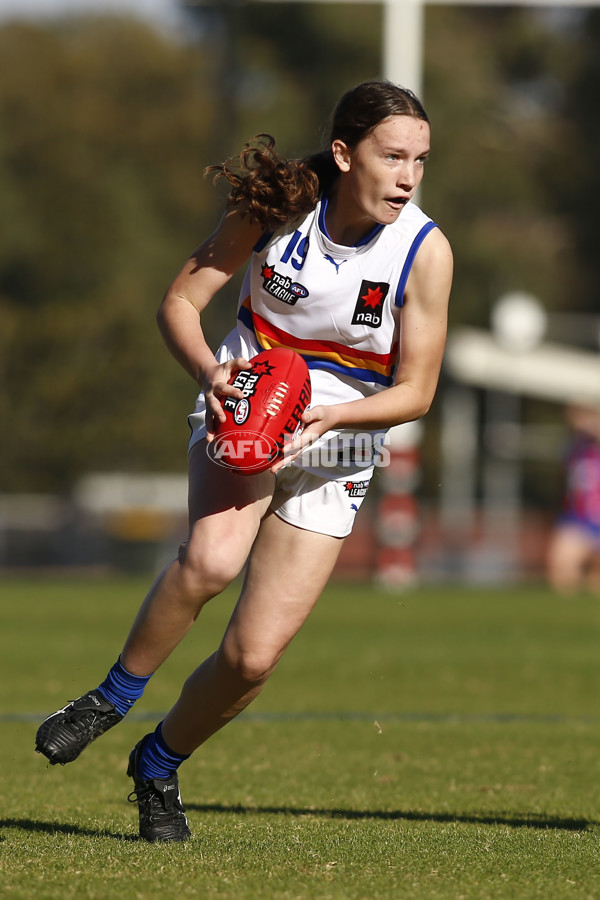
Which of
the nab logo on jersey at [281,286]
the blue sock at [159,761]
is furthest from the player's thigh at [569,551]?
the nab logo on jersey at [281,286]

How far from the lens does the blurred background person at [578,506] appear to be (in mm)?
17359

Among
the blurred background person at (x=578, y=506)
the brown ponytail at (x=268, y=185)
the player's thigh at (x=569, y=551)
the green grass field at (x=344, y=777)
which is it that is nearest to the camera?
the green grass field at (x=344, y=777)

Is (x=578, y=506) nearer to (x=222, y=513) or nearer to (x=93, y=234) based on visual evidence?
(x=222, y=513)

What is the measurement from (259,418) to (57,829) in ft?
5.17

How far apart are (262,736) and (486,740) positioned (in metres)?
1.10

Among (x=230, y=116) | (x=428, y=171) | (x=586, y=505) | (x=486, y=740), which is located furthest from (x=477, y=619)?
(x=428, y=171)

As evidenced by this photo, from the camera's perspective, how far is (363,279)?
4.43 meters

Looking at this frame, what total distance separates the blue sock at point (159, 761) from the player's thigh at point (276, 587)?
417 millimetres

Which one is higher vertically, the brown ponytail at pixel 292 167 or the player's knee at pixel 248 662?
the brown ponytail at pixel 292 167

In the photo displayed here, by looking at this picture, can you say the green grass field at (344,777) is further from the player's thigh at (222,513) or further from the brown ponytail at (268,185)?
the brown ponytail at (268,185)

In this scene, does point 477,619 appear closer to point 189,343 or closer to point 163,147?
point 189,343

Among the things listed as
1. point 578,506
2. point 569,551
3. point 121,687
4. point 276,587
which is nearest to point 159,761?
point 121,687

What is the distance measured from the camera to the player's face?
14.3 feet

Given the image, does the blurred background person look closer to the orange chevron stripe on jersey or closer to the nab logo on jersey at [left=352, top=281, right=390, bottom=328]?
the orange chevron stripe on jersey
